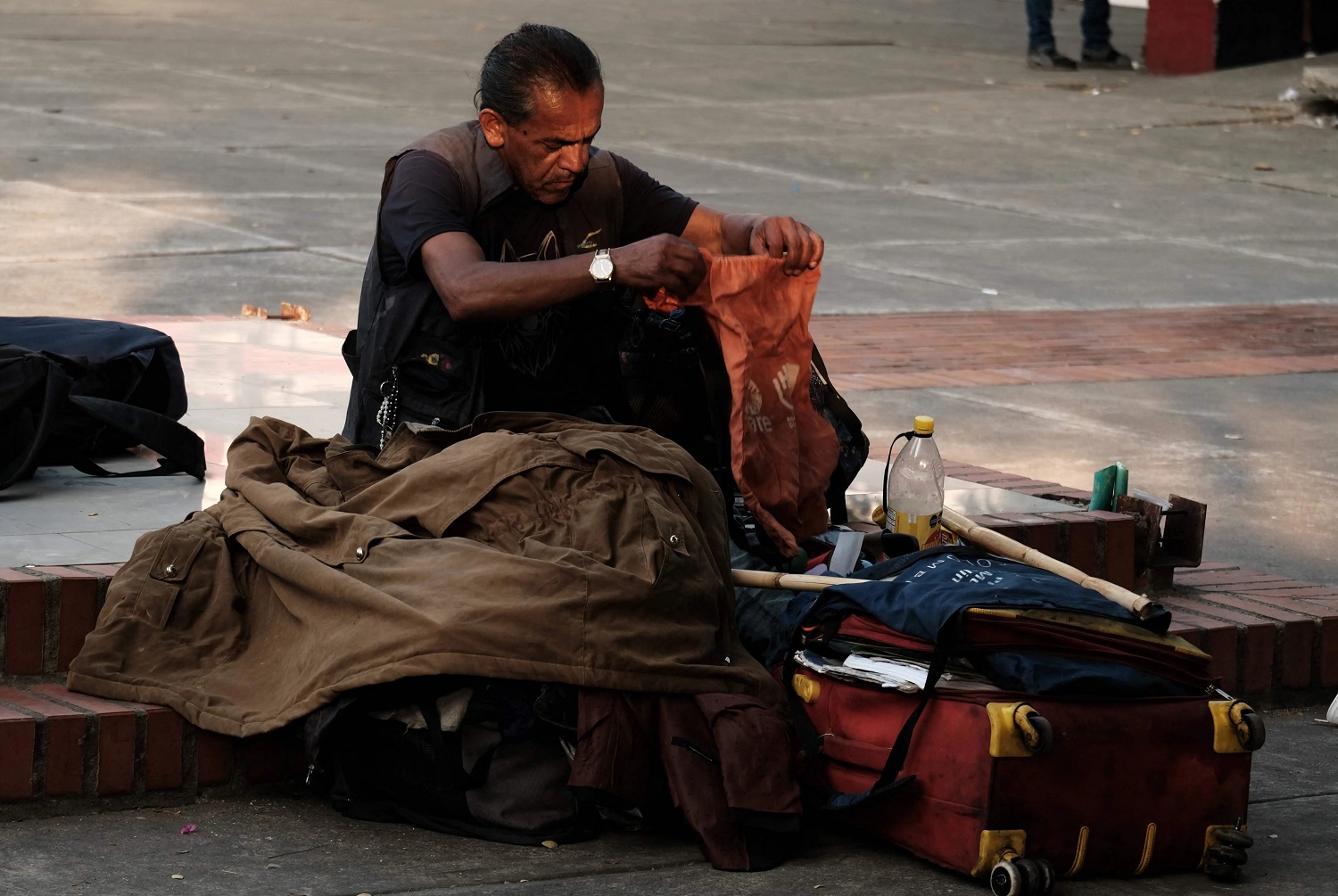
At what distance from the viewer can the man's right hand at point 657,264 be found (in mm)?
3521

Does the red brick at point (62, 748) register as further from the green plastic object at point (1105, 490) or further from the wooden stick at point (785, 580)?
the green plastic object at point (1105, 490)

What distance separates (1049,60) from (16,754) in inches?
549

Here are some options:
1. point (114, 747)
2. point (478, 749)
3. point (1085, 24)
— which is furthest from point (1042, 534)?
point (1085, 24)

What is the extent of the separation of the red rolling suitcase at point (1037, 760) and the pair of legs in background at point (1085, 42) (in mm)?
12996

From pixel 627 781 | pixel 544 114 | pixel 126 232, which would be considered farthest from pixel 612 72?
pixel 627 781

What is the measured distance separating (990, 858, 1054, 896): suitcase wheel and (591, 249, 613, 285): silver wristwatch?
1.28 metres

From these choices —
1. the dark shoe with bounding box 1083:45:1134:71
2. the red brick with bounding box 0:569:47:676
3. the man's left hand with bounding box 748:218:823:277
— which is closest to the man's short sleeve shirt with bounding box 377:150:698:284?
the man's left hand with bounding box 748:218:823:277

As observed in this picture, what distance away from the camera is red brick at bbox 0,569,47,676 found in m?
3.32

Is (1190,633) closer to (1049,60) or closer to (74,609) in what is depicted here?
(74,609)

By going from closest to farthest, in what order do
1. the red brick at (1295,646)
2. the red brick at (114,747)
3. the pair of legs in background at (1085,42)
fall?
the red brick at (114,747)
the red brick at (1295,646)
the pair of legs in background at (1085,42)

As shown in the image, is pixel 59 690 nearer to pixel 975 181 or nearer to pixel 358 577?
pixel 358 577

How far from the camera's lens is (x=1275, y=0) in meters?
15.1

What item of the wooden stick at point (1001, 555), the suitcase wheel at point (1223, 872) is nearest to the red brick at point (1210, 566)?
the wooden stick at point (1001, 555)

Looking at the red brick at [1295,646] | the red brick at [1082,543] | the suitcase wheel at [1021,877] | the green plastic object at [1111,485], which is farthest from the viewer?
the green plastic object at [1111,485]
